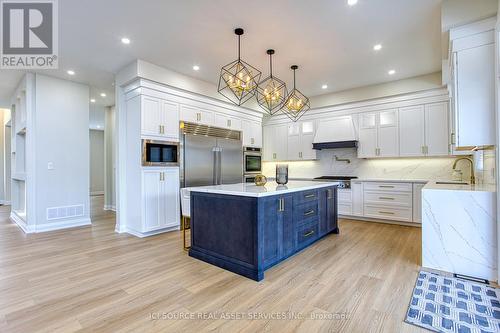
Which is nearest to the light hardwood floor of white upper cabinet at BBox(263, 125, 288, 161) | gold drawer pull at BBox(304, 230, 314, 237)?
gold drawer pull at BBox(304, 230, 314, 237)

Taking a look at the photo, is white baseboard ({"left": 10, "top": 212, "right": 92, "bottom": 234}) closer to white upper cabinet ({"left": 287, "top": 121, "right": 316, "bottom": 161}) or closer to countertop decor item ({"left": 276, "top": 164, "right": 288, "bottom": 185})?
countertop decor item ({"left": 276, "top": 164, "right": 288, "bottom": 185})

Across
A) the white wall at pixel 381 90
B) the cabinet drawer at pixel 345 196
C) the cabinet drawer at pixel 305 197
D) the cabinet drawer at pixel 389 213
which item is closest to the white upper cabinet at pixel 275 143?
the white wall at pixel 381 90

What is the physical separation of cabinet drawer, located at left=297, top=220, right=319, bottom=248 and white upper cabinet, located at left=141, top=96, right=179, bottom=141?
274cm

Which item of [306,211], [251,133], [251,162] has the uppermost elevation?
[251,133]

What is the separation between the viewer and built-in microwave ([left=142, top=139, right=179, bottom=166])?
4055 millimetres

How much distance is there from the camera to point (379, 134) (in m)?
5.22

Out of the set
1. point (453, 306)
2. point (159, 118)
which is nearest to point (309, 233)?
point (453, 306)

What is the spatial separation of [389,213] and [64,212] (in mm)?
6281

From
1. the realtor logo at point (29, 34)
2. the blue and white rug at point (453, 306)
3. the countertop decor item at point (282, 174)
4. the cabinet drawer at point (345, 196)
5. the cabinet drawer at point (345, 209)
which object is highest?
the realtor logo at point (29, 34)

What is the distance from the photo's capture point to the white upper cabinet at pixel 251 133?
236 inches

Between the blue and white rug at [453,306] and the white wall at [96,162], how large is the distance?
11138 millimetres

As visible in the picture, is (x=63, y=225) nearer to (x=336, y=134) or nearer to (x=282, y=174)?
(x=282, y=174)

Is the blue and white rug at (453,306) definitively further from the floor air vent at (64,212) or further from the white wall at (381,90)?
the floor air vent at (64,212)

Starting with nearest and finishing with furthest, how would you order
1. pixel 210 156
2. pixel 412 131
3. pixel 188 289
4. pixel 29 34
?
1. pixel 188 289
2. pixel 29 34
3. pixel 412 131
4. pixel 210 156
